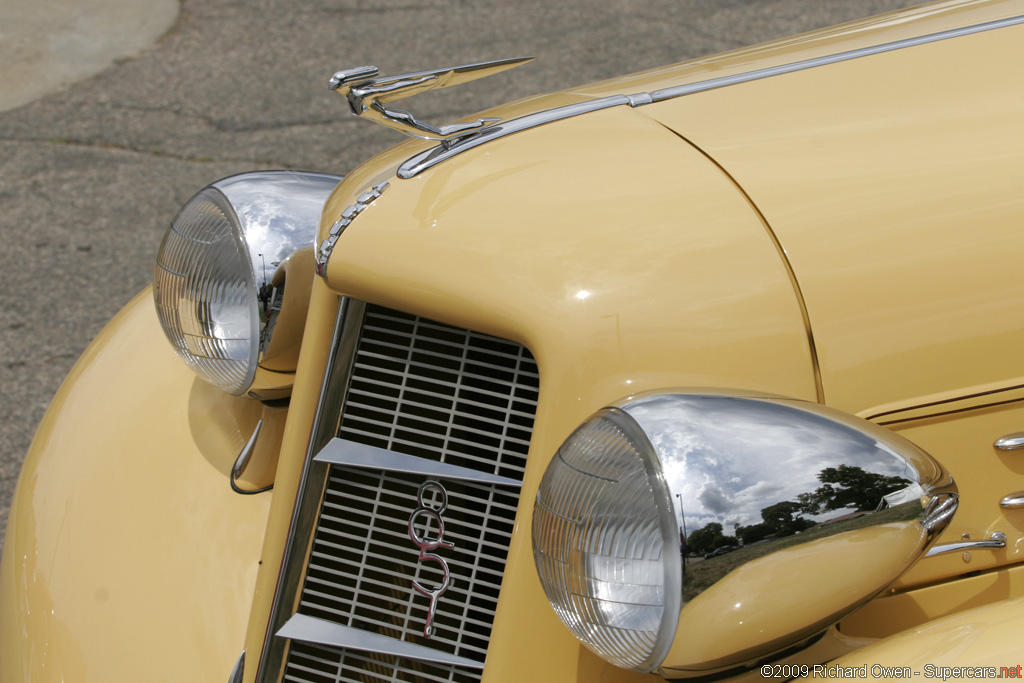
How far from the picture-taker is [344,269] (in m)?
1.44

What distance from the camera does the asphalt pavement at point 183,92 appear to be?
4.04 metres

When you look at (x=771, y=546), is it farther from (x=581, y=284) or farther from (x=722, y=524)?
(x=581, y=284)

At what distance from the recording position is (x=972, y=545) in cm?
140

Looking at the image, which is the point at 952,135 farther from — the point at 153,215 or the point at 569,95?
the point at 153,215

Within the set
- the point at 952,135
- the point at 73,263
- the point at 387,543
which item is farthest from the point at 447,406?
the point at 73,263

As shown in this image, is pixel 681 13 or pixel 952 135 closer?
pixel 952 135

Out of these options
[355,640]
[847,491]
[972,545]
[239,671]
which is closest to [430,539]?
[355,640]

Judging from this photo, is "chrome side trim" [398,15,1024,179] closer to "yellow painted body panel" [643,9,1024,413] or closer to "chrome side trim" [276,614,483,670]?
"yellow painted body panel" [643,9,1024,413]

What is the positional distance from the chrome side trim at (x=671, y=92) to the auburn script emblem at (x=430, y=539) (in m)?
0.54

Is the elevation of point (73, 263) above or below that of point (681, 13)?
below

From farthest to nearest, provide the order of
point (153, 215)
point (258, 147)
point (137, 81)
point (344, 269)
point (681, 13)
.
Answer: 1. point (681, 13)
2. point (137, 81)
3. point (258, 147)
4. point (153, 215)
5. point (344, 269)

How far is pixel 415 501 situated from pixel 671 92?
0.86 m

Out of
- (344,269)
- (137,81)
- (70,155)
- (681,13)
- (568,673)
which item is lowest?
(568,673)

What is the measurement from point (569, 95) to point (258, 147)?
11.4ft
